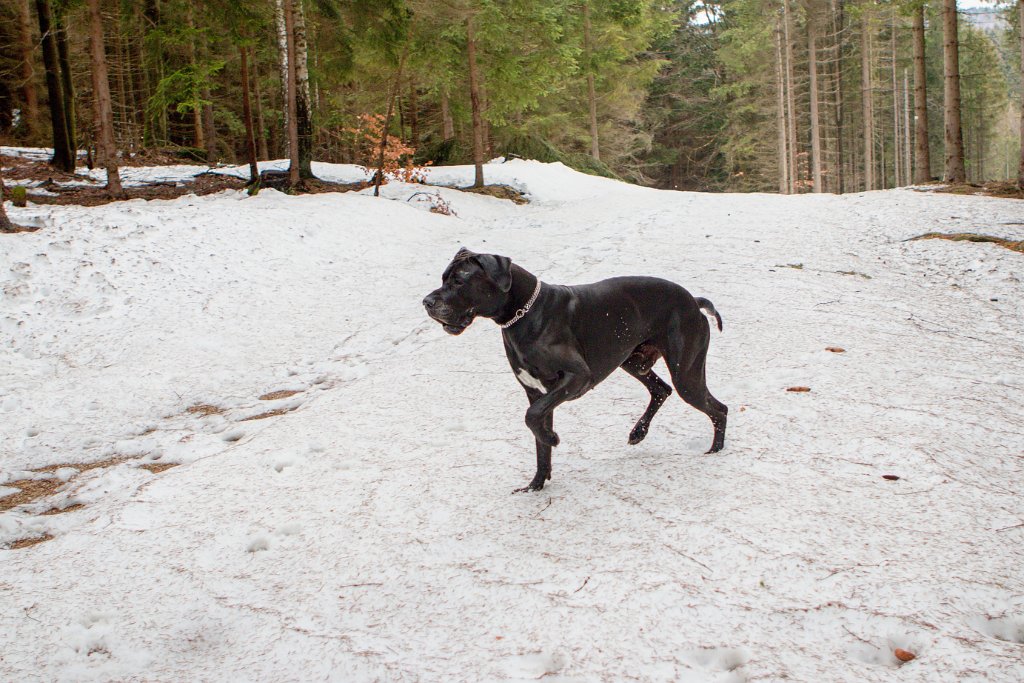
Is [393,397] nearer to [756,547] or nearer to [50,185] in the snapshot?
[756,547]

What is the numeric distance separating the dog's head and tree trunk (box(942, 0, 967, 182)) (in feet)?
52.4

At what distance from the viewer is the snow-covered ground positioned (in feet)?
10.2

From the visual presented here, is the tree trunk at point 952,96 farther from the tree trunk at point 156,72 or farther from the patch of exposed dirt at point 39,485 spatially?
the patch of exposed dirt at point 39,485

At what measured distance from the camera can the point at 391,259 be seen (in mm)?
12211

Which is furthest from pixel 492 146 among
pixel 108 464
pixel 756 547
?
pixel 756 547

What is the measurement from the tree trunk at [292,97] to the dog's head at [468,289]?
502 inches

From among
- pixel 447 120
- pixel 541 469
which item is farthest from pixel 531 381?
pixel 447 120

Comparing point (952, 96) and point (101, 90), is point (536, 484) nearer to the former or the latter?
point (101, 90)

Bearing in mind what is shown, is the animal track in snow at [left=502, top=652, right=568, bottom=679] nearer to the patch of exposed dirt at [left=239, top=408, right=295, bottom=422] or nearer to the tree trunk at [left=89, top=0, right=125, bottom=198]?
the patch of exposed dirt at [left=239, top=408, right=295, bottom=422]

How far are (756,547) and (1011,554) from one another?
117 centimetres

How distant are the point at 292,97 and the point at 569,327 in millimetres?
13480

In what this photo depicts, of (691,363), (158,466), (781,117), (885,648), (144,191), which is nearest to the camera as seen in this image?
(885,648)

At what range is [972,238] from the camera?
1055 cm

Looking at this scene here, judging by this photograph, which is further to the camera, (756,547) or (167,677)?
(756,547)
